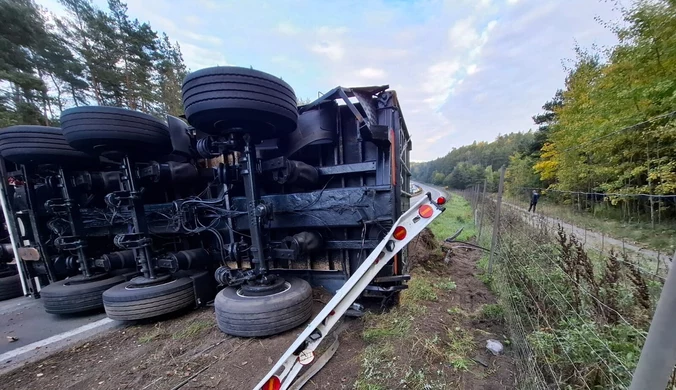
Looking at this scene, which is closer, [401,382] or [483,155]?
[401,382]

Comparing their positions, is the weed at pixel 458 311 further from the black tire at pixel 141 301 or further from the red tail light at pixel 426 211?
the black tire at pixel 141 301

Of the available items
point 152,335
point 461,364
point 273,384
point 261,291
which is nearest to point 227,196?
point 261,291

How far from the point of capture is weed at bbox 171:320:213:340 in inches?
81.8

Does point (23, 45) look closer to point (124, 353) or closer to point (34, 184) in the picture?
point (34, 184)

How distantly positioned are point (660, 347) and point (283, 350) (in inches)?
73.4

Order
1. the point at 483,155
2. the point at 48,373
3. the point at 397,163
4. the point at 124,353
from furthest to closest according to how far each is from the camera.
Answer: the point at 483,155, the point at 397,163, the point at 124,353, the point at 48,373

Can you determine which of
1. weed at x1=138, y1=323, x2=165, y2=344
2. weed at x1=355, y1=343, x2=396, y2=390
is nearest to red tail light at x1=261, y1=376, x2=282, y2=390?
weed at x1=355, y1=343, x2=396, y2=390

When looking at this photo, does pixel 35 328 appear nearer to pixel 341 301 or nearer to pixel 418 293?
pixel 341 301

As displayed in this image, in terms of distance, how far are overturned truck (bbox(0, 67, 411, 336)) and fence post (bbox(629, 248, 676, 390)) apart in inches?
64.0

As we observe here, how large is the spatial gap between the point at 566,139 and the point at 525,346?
43.0 ft

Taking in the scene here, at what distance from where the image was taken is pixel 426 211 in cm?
173

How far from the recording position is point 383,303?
7.41 feet

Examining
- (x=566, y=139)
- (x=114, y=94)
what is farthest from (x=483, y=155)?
(x=114, y=94)

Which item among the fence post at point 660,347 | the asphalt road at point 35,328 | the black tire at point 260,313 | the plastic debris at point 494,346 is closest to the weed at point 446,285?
the plastic debris at point 494,346
